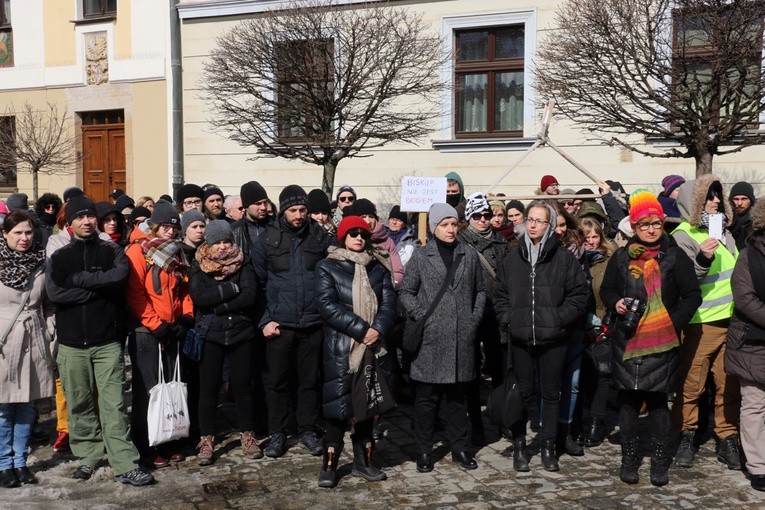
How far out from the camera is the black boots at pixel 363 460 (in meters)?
6.05

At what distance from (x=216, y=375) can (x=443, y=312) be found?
1.75m

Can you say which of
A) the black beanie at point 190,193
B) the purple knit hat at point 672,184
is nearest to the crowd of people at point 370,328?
the black beanie at point 190,193

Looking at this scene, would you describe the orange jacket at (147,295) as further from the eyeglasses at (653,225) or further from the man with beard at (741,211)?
the man with beard at (741,211)

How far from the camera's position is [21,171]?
19.3m

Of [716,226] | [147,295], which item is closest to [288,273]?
[147,295]

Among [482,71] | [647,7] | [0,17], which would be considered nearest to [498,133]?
[482,71]

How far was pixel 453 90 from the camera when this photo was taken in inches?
607

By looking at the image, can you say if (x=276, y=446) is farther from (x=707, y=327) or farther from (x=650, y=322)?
(x=707, y=327)

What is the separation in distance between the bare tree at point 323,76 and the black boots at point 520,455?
7.37m

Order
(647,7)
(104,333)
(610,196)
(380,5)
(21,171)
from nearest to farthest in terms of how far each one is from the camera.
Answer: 1. (104,333)
2. (610,196)
3. (647,7)
4. (380,5)
5. (21,171)

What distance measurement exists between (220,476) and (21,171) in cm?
1512

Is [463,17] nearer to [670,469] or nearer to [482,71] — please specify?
[482,71]

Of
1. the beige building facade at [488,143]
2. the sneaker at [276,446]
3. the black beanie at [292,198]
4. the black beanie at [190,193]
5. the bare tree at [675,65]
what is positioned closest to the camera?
the sneaker at [276,446]

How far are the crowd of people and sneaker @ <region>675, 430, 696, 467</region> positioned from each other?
2 cm
